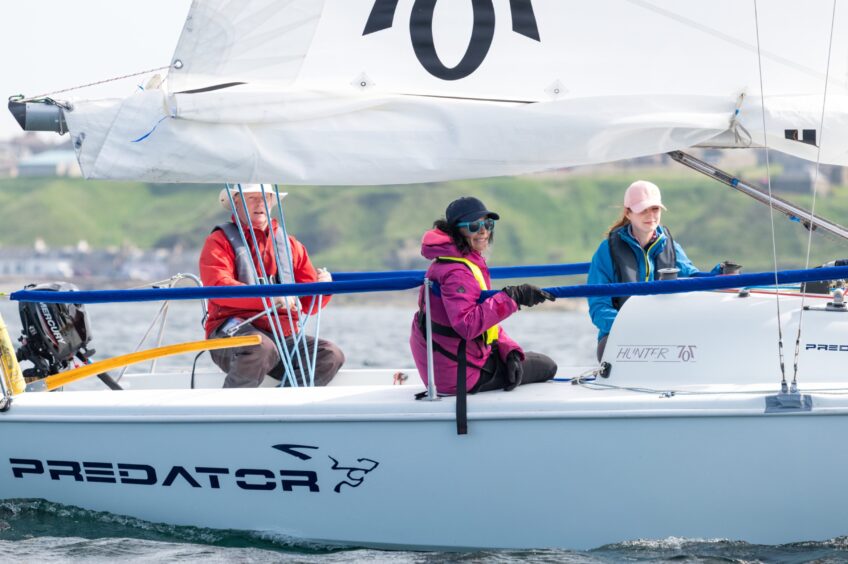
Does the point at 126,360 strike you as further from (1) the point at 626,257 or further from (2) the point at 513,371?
(1) the point at 626,257

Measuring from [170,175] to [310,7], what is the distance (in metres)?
1.01

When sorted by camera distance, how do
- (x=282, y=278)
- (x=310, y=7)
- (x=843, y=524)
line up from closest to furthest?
(x=843, y=524) → (x=310, y=7) → (x=282, y=278)

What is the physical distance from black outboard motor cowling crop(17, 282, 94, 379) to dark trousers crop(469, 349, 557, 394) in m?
2.37

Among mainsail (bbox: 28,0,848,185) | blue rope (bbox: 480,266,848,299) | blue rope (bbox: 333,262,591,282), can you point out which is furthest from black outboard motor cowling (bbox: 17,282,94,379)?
blue rope (bbox: 480,266,848,299)

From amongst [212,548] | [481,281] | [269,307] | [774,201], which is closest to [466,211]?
[481,281]

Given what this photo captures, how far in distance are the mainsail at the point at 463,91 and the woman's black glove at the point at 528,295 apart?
940mm

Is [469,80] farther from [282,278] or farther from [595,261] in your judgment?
[282,278]

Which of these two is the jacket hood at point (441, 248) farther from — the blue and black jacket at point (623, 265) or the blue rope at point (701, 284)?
the blue and black jacket at point (623, 265)

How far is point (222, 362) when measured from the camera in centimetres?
643

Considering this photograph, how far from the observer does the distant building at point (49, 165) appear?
127562 millimetres

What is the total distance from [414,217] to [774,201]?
106 m

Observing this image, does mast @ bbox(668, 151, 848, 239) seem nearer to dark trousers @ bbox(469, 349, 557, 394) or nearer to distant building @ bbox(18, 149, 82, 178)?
dark trousers @ bbox(469, 349, 557, 394)

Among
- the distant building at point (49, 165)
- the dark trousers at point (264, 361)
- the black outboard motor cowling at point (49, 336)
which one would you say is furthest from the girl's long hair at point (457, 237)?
the distant building at point (49, 165)

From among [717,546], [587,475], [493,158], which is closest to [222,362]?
[493,158]
